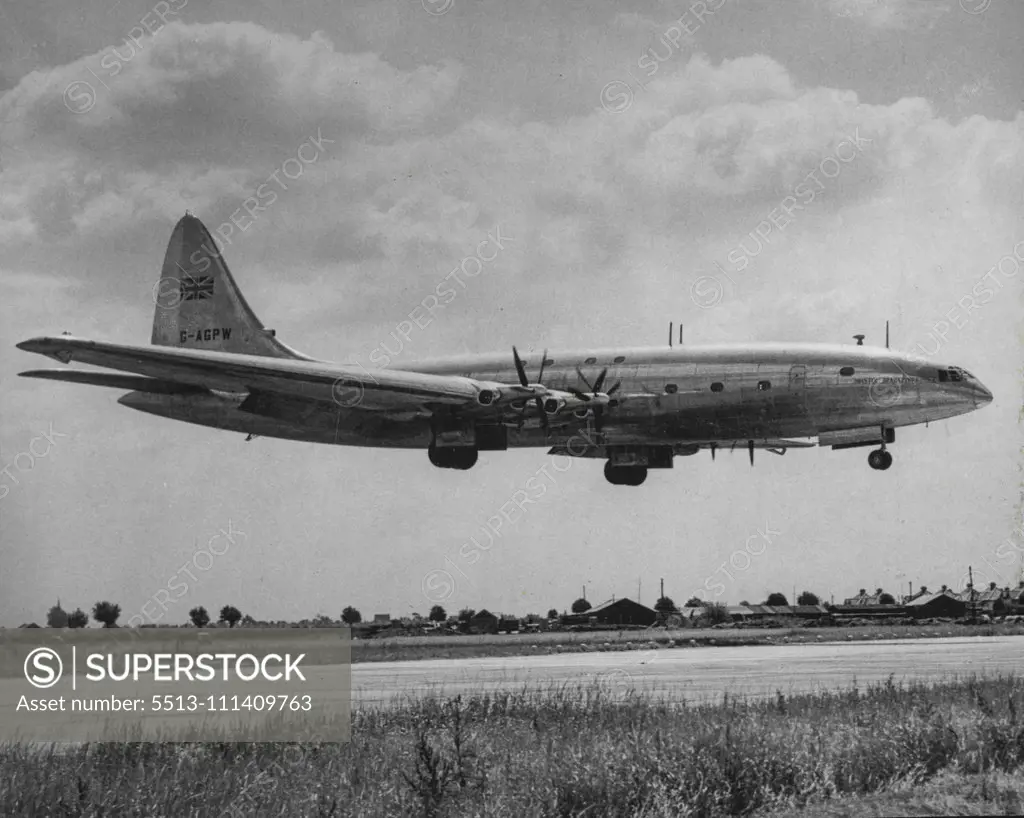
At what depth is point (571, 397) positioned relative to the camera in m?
34.8

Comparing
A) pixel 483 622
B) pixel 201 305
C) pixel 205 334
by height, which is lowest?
pixel 483 622

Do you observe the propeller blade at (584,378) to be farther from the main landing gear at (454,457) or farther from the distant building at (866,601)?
the distant building at (866,601)

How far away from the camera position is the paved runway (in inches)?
866

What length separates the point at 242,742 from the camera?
47.2 feet

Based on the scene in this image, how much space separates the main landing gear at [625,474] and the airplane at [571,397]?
7cm

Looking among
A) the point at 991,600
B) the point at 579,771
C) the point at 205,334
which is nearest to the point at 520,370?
the point at 205,334

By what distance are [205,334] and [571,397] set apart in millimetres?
15273

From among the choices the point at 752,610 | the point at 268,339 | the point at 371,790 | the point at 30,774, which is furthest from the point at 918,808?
the point at 752,610

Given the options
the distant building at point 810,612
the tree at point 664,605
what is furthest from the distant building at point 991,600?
the tree at point 664,605

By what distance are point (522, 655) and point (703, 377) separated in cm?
1085

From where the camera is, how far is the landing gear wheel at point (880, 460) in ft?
111

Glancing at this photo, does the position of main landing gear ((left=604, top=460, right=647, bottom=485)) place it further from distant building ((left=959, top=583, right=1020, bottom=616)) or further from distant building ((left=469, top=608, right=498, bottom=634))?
distant building ((left=959, top=583, right=1020, bottom=616))

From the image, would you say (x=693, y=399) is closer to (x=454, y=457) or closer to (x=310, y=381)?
(x=454, y=457)

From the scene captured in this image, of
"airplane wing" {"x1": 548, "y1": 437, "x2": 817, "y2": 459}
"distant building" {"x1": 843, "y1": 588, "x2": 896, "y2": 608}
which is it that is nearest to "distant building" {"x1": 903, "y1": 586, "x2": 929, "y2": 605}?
"distant building" {"x1": 843, "y1": 588, "x2": 896, "y2": 608}
